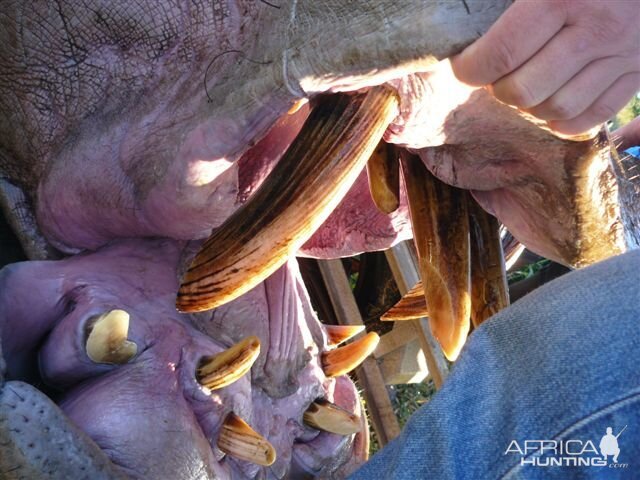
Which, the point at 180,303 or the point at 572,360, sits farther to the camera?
the point at 180,303

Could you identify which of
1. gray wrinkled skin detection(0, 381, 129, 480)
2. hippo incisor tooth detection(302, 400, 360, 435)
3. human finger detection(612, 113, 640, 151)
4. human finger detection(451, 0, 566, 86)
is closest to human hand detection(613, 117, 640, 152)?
human finger detection(612, 113, 640, 151)

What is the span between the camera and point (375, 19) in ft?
2.98

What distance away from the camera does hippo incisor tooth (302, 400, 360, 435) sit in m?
1.27

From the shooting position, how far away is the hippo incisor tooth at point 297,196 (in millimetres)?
996

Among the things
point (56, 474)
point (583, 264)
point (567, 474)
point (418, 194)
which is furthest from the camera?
point (418, 194)

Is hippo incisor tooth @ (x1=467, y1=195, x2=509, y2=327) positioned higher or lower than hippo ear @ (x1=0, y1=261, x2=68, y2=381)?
lower

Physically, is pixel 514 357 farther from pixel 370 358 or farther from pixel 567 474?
pixel 370 358

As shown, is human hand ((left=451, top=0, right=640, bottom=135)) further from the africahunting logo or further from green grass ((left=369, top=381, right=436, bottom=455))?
green grass ((left=369, top=381, right=436, bottom=455))

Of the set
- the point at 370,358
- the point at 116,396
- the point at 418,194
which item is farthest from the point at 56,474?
the point at 370,358

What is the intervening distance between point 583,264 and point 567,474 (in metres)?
0.52

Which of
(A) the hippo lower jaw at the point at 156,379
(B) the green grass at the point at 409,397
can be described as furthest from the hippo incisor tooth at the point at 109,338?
(B) the green grass at the point at 409,397

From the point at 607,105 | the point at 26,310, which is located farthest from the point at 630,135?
the point at 26,310

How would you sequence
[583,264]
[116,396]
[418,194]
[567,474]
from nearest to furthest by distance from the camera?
1. [567,474]
2. [116,396]
3. [583,264]
4. [418,194]

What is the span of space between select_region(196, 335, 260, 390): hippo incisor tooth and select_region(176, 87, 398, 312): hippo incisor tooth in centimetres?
8
